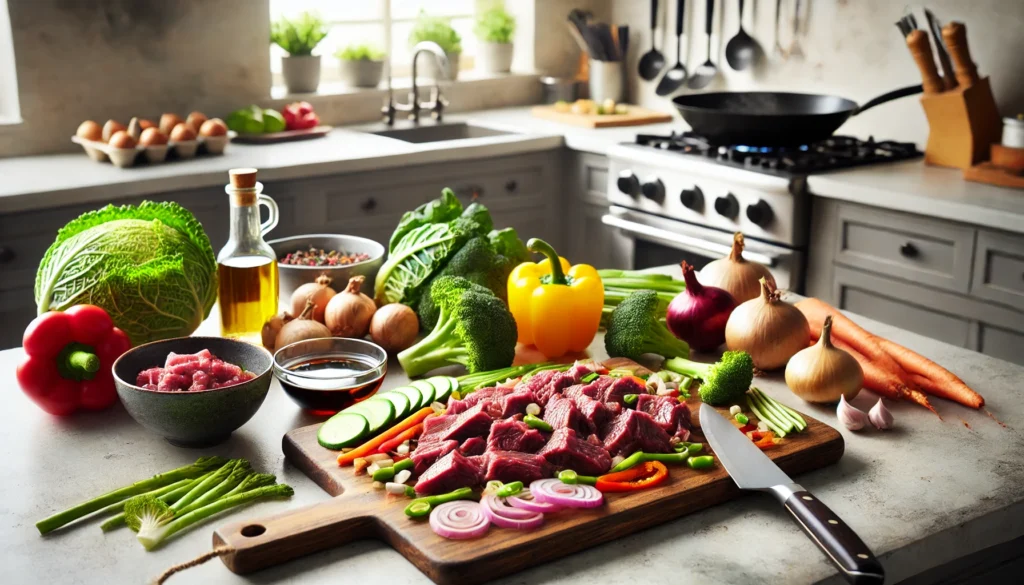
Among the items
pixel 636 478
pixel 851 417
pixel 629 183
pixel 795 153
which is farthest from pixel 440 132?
pixel 636 478

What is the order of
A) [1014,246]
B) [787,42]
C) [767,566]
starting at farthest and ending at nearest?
[787,42] → [1014,246] → [767,566]

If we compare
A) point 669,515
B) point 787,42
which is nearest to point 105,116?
point 787,42

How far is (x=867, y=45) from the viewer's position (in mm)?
3844

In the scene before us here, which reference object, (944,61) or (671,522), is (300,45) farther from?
(671,522)

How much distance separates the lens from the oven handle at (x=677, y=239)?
131 inches

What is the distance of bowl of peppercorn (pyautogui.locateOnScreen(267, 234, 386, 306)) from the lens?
195 cm

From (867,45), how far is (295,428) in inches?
119

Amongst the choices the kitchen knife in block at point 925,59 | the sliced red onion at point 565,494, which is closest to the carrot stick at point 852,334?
the sliced red onion at point 565,494

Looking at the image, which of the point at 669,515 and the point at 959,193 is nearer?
the point at 669,515

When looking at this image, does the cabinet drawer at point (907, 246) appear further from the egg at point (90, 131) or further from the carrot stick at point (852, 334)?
the egg at point (90, 131)

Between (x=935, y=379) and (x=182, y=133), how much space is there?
8.38 feet

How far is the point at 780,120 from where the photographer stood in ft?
10.6

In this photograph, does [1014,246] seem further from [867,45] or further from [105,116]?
[105,116]

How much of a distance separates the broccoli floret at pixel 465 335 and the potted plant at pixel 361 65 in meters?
2.81
